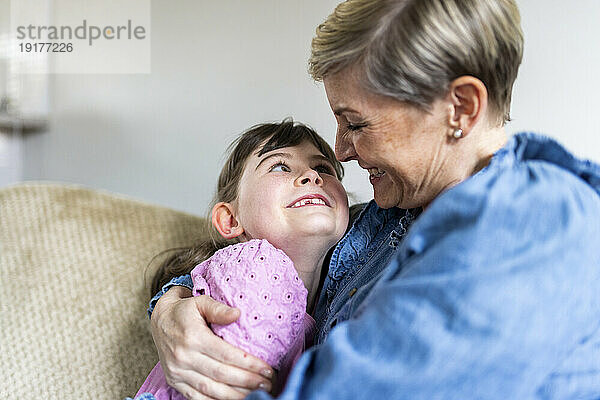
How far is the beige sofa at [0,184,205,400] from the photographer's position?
4.99ft

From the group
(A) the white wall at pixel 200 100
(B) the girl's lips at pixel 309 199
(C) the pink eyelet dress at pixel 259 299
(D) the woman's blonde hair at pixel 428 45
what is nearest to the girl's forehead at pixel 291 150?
(B) the girl's lips at pixel 309 199

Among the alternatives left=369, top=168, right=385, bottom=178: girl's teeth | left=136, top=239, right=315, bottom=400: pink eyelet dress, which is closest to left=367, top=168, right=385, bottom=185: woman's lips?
left=369, top=168, right=385, bottom=178: girl's teeth

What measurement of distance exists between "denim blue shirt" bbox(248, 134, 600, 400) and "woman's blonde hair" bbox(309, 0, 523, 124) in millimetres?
193

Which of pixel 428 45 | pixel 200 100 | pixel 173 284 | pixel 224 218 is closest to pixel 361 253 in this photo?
pixel 224 218

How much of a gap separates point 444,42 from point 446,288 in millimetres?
407

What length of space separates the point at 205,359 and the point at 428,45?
0.64 m

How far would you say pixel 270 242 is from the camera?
Result: 4.47 feet

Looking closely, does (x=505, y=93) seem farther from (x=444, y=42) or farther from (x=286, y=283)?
(x=286, y=283)

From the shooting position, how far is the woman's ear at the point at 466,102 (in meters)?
1.07

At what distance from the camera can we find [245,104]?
2.02 m

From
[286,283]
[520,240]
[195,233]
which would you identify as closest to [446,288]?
[520,240]

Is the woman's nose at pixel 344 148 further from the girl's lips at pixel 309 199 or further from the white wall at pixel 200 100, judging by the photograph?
the white wall at pixel 200 100

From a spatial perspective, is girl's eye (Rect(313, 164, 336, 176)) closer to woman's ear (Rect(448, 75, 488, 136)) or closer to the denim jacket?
the denim jacket

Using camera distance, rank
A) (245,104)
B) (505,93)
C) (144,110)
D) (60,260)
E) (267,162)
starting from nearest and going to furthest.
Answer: (505,93) < (267,162) < (60,260) < (245,104) < (144,110)
